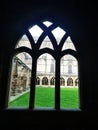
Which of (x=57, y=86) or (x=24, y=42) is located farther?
(x=24, y=42)

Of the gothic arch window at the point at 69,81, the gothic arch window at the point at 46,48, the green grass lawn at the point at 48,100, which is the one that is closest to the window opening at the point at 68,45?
the gothic arch window at the point at 46,48

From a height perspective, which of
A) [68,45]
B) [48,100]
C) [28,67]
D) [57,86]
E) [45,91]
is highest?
[68,45]

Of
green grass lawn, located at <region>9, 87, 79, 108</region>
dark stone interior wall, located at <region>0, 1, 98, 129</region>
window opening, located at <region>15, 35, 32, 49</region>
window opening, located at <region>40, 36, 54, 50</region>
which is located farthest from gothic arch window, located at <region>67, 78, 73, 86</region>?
window opening, located at <region>15, 35, 32, 49</region>

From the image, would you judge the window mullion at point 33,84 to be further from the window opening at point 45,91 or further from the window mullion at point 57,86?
the window mullion at point 57,86

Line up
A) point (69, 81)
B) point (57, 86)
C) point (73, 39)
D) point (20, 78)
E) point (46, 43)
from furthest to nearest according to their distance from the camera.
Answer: point (69, 81) → point (20, 78) → point (46, 43) → point (73, 39) → point (57, 86)

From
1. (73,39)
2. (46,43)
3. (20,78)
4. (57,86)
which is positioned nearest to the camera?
(57,86)

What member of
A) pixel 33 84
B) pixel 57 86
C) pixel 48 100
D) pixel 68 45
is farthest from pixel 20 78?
pixel 68 45

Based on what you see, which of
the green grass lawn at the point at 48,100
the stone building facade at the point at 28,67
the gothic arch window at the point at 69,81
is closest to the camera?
the green grass lawn at the point at 48,100

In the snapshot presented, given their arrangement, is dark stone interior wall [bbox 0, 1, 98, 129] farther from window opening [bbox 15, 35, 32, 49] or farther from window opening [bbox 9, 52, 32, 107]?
window opening [bbox 9, 52, 32, 107]

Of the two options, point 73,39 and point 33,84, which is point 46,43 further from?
point 33,84

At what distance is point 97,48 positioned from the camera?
5.49 feet

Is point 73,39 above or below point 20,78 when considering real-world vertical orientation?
above
